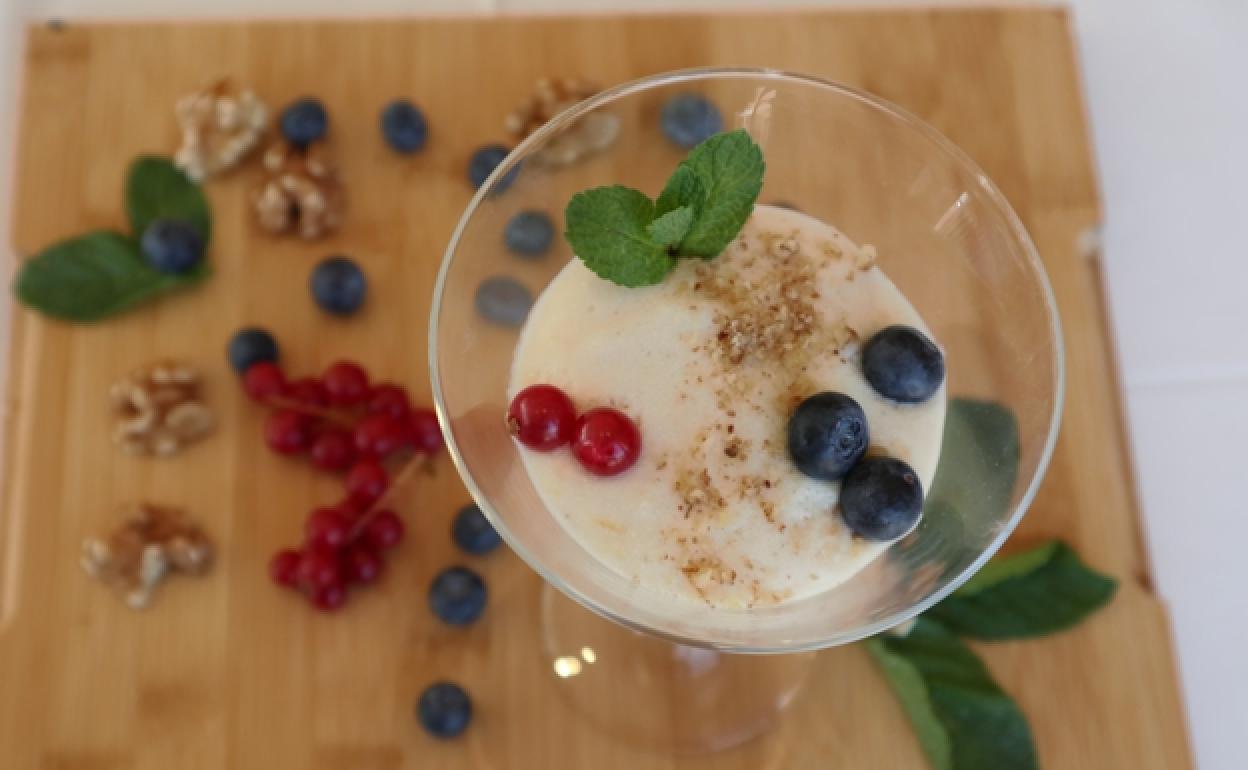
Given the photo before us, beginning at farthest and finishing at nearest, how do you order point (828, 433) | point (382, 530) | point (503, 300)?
point (382, 530) < point (503, 300) < point (828, 433)

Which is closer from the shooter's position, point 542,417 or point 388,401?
point 542,417

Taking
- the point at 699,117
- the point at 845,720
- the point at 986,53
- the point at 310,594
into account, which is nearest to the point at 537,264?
the point at 699,117

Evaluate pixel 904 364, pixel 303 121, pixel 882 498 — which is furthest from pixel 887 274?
pixel 303 121

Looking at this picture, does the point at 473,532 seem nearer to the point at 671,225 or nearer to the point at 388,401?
the point at 388,401

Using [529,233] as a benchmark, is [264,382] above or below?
below

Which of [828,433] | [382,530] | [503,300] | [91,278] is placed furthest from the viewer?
[91,278]

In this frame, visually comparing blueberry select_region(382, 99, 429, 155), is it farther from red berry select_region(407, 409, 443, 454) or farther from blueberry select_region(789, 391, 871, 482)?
blueberry select_region(789, 391, 871, 482)

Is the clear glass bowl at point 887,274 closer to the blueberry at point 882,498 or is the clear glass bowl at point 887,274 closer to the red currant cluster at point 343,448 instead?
the blueberry at point 882,498
